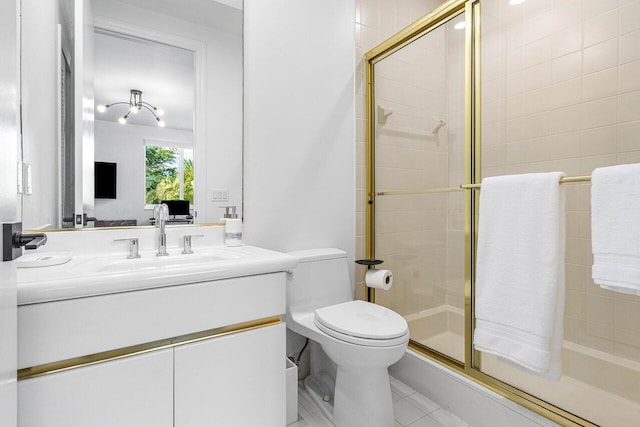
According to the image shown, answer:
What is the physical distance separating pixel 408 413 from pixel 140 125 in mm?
1796

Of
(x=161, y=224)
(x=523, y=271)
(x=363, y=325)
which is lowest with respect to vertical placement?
(x=363, y=325)

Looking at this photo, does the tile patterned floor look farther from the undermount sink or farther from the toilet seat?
the undermount sink

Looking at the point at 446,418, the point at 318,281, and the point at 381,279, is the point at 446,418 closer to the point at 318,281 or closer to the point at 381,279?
the point at 381,279

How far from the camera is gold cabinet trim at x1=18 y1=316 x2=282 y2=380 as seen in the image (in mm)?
847

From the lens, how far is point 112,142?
1398 millimetres

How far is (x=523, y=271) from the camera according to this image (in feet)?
3.96

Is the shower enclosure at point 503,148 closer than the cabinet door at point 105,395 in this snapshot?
No

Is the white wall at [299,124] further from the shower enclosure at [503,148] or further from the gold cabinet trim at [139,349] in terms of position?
the gold cabinet trim at [139,349]

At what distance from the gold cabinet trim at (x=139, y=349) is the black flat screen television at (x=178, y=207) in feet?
2.16

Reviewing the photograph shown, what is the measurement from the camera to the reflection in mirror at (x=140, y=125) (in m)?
1.38

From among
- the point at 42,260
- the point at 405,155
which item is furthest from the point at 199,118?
the point at 405,155

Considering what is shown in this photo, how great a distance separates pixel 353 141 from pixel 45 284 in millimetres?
1662

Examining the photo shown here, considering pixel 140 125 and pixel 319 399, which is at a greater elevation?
pixel 140 125

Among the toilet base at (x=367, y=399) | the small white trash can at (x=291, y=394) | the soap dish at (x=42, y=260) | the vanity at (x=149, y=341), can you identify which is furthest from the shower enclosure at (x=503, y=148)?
the soap dish at (x=42, y=260)
